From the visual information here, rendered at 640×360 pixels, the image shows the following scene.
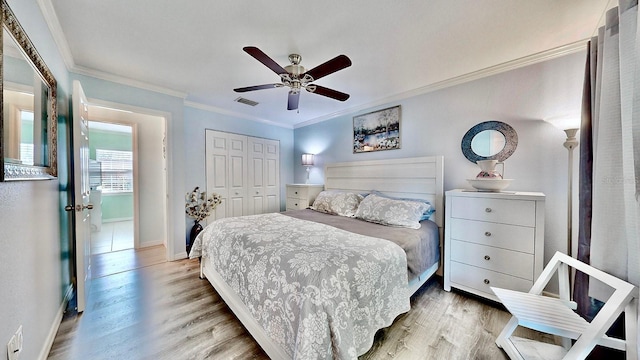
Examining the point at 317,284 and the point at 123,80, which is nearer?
the point at 317,284

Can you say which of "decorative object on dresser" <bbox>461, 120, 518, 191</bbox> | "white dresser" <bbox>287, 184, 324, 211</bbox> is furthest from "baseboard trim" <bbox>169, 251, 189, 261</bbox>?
"decorative object on dresser" <bbox>461, 120, 518, 191</bbox>

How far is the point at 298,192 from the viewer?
3.92 metres

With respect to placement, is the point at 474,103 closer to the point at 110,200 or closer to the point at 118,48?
the point at 118,48

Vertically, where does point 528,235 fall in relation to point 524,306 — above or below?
above

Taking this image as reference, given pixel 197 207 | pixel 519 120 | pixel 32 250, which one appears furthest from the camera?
pixel 197 207

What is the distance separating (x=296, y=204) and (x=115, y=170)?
511 centimetres

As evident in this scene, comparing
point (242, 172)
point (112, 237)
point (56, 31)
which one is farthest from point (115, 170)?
point (56, 31)

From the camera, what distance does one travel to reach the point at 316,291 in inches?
44.8

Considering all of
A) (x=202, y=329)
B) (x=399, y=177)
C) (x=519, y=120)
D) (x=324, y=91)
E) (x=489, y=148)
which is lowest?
(x=202, y=329)

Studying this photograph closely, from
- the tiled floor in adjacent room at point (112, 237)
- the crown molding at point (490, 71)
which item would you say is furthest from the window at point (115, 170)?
the crown molding at point (490, 71)

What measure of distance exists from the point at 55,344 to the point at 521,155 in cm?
421

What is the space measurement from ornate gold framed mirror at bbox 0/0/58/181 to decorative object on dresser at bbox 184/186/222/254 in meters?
1.82

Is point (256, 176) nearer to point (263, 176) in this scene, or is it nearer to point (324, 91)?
point (263, 176)

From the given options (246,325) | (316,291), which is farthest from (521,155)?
(246,325)
